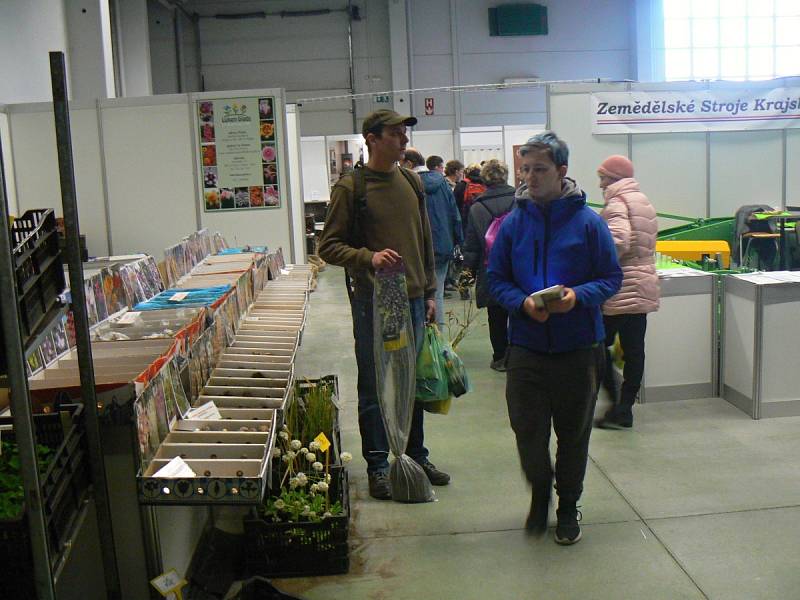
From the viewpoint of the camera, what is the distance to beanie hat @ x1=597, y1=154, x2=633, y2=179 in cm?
474

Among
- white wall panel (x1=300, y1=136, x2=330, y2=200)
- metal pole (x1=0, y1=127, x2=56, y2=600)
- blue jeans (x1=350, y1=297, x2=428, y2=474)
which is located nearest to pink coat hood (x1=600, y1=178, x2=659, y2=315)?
blue jeans (x1=350, y1=297, x2=428, y2=474)

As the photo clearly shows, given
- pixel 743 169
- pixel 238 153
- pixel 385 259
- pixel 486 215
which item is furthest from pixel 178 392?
pixel 743 169

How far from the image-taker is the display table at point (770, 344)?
4.84m

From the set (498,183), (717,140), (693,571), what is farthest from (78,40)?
(693,571)

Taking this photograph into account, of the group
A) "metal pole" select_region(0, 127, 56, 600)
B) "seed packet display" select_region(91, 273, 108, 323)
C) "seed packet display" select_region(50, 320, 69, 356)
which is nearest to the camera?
"metal pole" select_region(0, 127, 56, 600)

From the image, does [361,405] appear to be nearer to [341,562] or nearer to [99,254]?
[341,562]

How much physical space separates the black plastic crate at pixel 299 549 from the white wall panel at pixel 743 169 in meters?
7.43

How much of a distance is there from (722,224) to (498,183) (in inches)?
155

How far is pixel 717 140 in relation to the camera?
30.3 feet

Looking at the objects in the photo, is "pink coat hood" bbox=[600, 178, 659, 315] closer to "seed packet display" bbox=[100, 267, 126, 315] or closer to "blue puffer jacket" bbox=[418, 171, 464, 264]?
"blue puffer jacket" bbox=[418, 171, 464, 264]

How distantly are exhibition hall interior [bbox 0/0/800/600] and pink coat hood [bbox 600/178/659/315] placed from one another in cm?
2

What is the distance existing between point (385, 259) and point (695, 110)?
645 centimetres

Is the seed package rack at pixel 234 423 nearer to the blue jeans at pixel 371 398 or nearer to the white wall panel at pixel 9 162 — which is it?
the blue jeans at pixel 371 398

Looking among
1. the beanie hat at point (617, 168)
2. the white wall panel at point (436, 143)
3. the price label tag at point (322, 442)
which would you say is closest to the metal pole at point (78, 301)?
the price label tag at point (322, 442)
